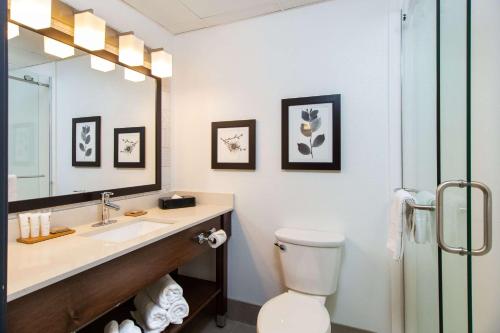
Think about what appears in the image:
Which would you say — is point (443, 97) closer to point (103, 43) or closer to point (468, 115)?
point (468, 115)

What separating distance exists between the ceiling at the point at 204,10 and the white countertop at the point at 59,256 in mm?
1399

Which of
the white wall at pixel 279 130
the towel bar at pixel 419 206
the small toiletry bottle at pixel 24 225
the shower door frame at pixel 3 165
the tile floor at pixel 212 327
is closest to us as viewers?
the shower door frame at pixel 3 165

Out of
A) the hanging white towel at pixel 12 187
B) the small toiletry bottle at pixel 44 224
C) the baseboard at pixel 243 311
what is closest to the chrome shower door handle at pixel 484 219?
the baseboard at pixel 243 311

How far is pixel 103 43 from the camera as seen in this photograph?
1557mm

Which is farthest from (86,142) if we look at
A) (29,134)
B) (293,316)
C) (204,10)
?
(293,316)

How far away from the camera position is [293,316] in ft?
4.36

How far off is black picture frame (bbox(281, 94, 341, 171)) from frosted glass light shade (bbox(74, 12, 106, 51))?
114cm

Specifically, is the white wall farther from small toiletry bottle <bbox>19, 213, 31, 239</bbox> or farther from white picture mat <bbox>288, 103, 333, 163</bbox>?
small toiletry bottle <bbox>19, 213, 31, 239</bbox>

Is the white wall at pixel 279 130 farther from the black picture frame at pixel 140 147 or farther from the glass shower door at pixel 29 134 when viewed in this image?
the glass shower door at pixel 29 134

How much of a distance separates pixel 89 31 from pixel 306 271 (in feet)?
5.89

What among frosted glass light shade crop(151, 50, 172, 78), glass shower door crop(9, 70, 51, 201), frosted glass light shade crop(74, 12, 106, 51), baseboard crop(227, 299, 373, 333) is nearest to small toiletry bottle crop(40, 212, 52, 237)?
glass shower door crop(9, 70, 51, 201)

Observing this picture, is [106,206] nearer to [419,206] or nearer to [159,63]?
[159,63]

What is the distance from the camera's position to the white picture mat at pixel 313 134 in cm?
172

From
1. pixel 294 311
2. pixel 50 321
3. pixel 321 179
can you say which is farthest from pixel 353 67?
→ pixel 50 321
